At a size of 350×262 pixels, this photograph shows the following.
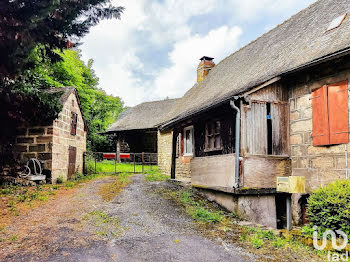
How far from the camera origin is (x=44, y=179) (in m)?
10.5

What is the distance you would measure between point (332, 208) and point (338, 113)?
8.48 feet

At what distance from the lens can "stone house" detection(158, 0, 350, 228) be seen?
6504mm

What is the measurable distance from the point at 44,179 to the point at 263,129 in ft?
27.6

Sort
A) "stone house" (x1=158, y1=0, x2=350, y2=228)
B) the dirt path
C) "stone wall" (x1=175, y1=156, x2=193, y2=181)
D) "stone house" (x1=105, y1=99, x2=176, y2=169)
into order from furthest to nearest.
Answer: "stone house" (x1=105, y1=99, x2=176, y2=169), "stone wall" (x1=175, y1=156, x2=193, y2=181), "stone house" (x1=158, y1=0, x2=350, y2=228), the dirt path

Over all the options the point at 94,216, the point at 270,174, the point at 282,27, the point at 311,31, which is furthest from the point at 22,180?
the point at 282,27

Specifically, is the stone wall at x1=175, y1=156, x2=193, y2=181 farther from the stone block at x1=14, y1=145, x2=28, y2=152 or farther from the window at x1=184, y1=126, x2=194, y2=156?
the stone block at x1=14, y1=145, x2=28, y2=152

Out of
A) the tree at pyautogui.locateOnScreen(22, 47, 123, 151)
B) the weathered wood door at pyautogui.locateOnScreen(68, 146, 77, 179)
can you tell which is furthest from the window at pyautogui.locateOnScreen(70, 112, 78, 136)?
the tree at pyautogui.locateOnScreen(22, 47, 123, 151)

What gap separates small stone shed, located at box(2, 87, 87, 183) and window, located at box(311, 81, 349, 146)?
9466mm

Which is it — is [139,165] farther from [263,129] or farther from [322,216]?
[322,216]

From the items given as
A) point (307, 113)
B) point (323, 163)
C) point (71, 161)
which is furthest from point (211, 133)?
point (71, 161)

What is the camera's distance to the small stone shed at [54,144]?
10.8m

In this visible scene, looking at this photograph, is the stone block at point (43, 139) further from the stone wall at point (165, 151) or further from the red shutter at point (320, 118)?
the red shutter at point (320, 118)

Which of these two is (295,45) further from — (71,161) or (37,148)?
(71,161)

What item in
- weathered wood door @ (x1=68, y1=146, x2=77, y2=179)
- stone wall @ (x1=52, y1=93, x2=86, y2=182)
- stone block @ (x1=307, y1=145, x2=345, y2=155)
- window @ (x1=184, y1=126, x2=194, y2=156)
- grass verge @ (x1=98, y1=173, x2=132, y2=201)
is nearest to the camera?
stone block @ (x1=307, y1=145, x2=345, y2=155)
